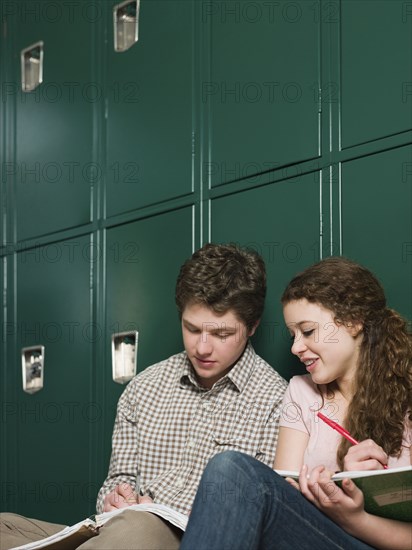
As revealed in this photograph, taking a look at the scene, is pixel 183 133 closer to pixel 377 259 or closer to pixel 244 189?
pixel 244 189

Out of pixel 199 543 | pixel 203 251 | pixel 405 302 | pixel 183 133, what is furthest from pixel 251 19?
pixel 199 543

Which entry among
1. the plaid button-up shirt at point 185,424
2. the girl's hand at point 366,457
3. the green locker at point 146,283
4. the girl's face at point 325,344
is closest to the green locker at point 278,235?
the plaid button-up shirt at point 185,424

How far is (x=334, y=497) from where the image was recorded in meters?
1.37

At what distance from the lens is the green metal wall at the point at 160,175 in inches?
78.1

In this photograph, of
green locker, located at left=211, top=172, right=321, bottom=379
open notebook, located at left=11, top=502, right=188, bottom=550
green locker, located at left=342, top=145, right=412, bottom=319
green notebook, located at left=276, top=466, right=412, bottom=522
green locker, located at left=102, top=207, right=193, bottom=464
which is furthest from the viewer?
green locker, located at left=102, top=207, right=193, bottom=464

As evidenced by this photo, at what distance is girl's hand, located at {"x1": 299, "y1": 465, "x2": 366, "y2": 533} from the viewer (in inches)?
53.6

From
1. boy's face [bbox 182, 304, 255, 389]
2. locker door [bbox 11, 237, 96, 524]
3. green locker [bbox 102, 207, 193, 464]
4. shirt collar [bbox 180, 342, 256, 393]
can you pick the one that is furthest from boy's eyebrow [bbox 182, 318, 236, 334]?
locker door [bbox 11, 237, 96, 524]

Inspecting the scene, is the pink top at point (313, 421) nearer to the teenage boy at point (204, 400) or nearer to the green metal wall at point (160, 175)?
the teenage boy at point (204, 400)

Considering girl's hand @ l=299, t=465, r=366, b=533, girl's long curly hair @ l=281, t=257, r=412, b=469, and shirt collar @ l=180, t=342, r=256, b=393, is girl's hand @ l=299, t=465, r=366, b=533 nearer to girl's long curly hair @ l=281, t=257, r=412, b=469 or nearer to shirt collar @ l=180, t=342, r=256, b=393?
girl's long curly hair @ l=281, t=257, r=412, b=469

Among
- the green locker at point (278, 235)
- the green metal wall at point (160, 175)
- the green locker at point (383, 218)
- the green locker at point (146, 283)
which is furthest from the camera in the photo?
the green locker at point (146, 283)

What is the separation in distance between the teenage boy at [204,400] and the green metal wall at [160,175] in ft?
0.52

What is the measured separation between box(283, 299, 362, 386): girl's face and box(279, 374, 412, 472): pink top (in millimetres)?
73

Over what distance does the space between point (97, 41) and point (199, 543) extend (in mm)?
2030

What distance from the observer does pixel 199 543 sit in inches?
51.0
